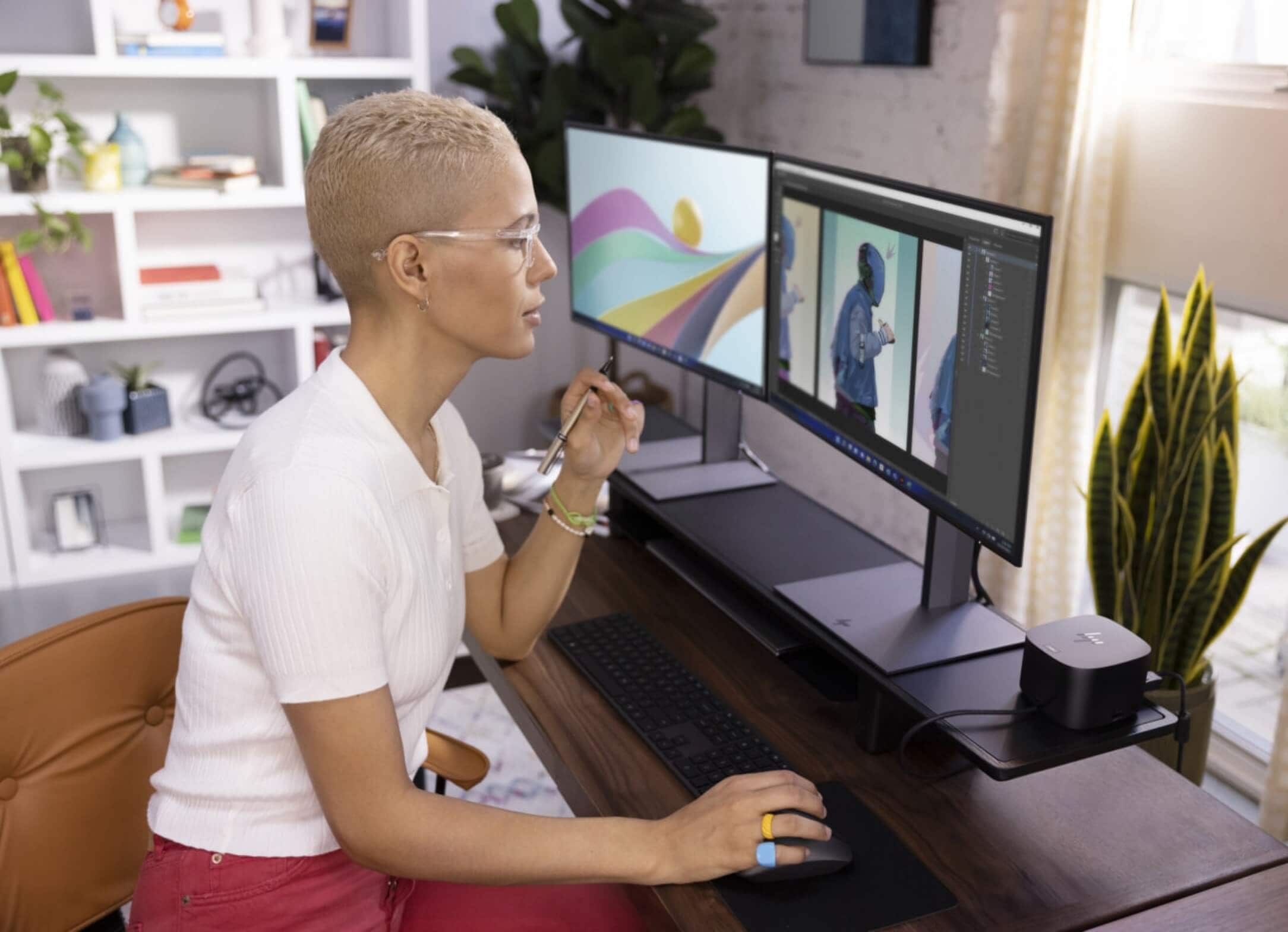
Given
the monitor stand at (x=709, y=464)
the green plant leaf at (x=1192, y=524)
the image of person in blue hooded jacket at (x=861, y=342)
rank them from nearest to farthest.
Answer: the image of person in blue hooded jacket at (x=861, y=342) → the monitor stand at (x=709, y=464) → the green plant leaf at (x=1192, y=524)

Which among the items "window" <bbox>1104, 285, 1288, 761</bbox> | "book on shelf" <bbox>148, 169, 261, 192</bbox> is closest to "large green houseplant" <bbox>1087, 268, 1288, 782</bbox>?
"window" <bbox>1104, 285, 1288, 761</bbox>

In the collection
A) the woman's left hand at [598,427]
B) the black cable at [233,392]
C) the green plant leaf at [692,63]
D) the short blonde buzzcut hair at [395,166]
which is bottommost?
the black cable at [233,392]

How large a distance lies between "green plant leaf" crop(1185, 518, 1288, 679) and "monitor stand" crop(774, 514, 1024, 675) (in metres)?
0.92

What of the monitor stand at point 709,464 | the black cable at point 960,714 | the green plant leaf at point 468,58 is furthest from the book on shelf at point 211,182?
the black cable at point 960,714

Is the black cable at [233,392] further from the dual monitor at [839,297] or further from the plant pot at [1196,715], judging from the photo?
the plant pot at [1196,715]

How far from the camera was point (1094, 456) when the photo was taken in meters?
2.35

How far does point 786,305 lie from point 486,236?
1.91ft

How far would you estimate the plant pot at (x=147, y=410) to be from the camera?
3447 mm

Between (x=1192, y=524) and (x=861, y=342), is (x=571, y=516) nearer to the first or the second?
(x=861, y=342)

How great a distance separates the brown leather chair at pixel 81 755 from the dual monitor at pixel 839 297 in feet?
2.74

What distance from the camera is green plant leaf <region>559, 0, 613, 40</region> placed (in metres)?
3.50

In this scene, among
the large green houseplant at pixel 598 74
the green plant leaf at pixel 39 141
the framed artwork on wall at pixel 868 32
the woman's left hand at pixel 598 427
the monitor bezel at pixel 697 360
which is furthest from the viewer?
the large green houseplant at pixel 598 74

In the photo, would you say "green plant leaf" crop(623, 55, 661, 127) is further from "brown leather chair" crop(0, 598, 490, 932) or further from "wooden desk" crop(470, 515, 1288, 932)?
"brown leather chair" crop(0, 598, 490, 932)

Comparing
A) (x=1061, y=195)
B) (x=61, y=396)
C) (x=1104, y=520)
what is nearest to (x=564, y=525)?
(x=1104, y=520)
